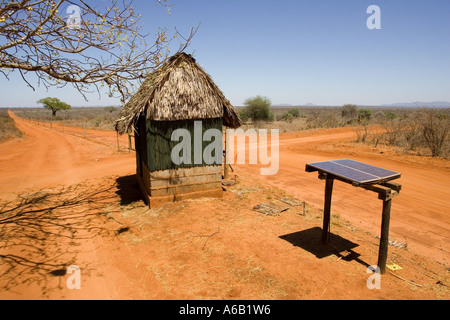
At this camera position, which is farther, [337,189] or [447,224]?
[337,189]

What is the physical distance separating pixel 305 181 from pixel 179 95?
656cm

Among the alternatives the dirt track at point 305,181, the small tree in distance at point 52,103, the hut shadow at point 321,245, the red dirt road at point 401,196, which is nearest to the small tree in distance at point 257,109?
the dirt track at point 305,181

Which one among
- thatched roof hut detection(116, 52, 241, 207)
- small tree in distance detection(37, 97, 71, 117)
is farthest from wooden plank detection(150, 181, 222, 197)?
small tree in distance detection(37, 97, 71, 117)

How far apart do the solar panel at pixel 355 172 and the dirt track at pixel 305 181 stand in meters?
2.42

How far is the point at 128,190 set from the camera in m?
9.50

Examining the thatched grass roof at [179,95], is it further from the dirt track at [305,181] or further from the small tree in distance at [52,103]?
the small tree in distance at [52,103]

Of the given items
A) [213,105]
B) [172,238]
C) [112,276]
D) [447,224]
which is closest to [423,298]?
[447,224]

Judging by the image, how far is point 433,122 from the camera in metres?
14.1

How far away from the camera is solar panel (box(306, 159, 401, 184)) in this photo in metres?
4.40

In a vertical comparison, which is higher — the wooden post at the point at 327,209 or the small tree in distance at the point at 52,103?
the small tree in distance at the point at 52,103

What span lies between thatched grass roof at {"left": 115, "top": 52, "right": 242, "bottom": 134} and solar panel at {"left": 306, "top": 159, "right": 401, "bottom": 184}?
3.50 meters

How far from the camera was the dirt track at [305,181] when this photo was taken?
6078 millimetres
